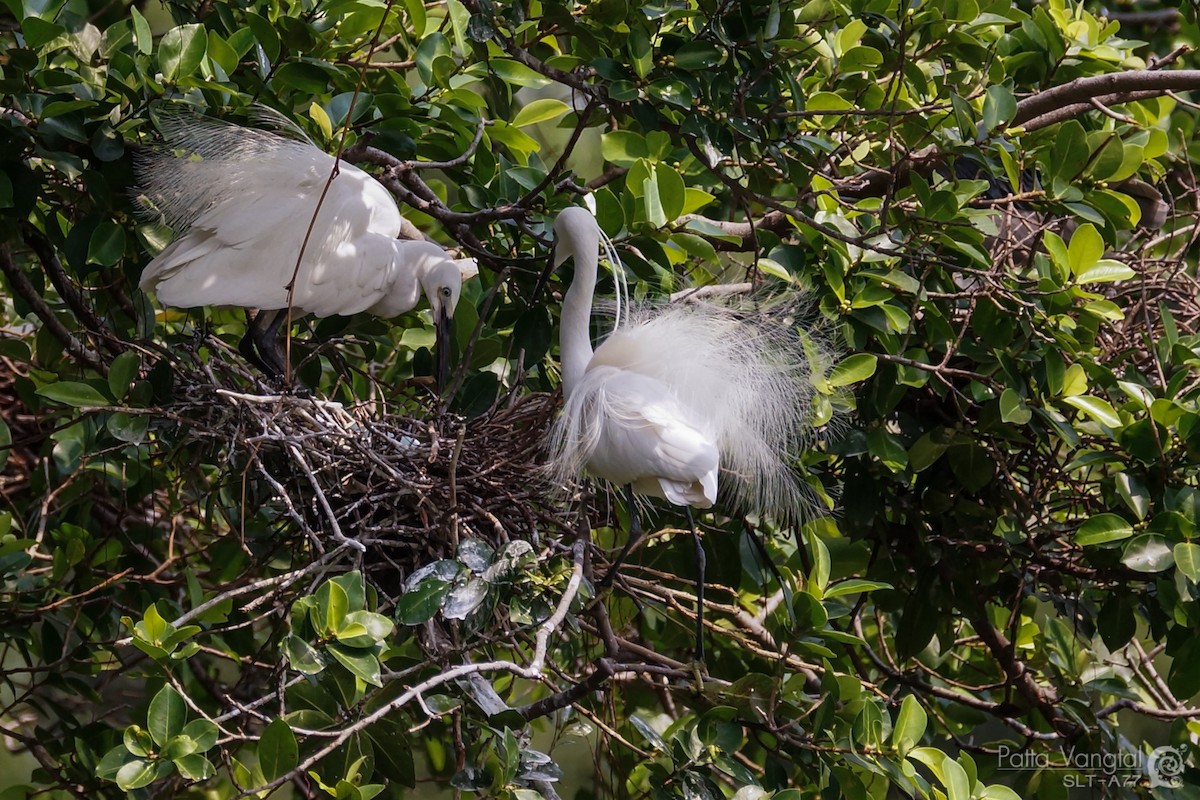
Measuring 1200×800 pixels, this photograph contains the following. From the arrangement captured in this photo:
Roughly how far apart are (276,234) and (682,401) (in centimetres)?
98

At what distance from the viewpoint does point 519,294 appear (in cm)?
251

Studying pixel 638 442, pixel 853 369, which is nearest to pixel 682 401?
pixel 638 442

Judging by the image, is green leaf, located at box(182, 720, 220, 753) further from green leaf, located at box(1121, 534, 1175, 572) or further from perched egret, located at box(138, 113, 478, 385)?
green leaf, located at box(1121, 534, 1175, 572)

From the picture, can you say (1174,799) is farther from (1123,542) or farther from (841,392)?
(841,392)

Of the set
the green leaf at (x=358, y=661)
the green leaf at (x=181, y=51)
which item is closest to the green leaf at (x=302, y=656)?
the green leaf at (x=358, y=661)

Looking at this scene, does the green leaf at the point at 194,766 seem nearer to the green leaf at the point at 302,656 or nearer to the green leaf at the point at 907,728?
the green leaf at the point at 302,656

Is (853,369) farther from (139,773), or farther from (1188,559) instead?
(139,773)

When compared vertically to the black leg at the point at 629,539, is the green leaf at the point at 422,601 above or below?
above

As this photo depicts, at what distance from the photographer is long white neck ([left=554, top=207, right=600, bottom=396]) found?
6.88 feet

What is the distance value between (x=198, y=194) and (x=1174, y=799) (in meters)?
2.23

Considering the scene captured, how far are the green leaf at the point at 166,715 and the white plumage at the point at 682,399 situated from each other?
2.41 ft

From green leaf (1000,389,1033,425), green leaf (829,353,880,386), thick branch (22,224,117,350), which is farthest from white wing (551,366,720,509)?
thick branch (22,224,117,350)

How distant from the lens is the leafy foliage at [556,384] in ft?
6.02

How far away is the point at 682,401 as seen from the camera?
2.01m
